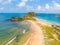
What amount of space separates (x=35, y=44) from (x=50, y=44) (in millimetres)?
2490

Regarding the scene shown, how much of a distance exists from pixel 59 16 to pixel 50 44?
6228cm

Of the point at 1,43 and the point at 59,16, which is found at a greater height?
the point at 1,43

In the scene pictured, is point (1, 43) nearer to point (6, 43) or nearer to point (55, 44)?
point (6, 43)

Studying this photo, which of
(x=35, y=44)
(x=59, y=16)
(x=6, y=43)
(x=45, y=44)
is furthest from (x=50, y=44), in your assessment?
(x=59, y=16)

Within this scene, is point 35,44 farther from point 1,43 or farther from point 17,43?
point 1,43

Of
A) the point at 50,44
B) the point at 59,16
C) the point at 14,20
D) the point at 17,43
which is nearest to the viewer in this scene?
the point at 50,44

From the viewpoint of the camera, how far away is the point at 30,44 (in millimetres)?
26141

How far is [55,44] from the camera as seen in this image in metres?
25.7

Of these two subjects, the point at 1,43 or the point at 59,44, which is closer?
the point at 59,44

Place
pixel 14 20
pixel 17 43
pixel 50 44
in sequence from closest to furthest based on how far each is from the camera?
pixel 50 44 < pixel 17 43 < pixel 14 20

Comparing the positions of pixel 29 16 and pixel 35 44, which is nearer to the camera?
pixel 35 44

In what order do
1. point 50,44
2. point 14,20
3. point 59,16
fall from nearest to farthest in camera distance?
point 50,44 < point 14,20 < point 59,16

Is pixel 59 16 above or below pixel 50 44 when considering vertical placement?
below

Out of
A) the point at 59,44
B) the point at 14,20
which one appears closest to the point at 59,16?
the point at 14,20
